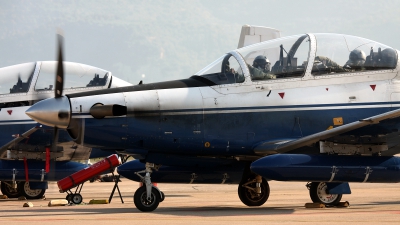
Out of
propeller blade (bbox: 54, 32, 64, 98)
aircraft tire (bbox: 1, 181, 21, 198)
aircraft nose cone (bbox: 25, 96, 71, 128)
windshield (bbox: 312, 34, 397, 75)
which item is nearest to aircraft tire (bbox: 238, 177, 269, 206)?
windshield (bbox: 312, 34, 397, 75)

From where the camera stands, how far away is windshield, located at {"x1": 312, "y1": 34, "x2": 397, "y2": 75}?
15258 mm

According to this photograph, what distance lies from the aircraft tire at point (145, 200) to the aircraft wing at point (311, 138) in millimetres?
2210

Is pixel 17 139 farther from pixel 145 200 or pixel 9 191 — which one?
pixel 145 200

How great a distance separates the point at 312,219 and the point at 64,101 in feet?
16.6

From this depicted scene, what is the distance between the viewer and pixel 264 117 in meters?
15.0

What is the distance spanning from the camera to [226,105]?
14.8 m

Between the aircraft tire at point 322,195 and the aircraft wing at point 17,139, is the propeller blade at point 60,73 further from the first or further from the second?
the aircraft tire at point 322,195

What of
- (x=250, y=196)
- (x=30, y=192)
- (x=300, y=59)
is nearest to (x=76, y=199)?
(x=30, y=192)

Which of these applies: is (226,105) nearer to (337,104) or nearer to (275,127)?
(275,127)

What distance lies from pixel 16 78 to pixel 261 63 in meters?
8.66

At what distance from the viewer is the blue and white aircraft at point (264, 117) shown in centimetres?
1409

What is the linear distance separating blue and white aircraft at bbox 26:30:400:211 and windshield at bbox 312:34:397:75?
0.02 m

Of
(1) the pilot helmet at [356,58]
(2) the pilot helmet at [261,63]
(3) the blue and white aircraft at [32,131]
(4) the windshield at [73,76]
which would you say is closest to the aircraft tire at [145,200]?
(2) the pilot helmet at [261,63]

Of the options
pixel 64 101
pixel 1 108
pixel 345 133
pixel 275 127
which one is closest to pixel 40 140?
pixel 1 108
